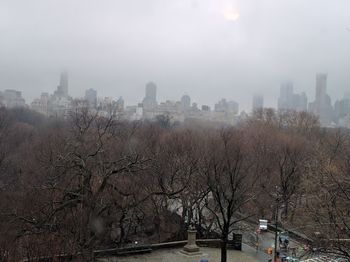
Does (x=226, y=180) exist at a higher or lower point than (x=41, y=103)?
lower

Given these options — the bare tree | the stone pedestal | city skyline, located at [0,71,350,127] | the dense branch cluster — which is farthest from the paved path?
city skyline, located at [0,71,350,127]

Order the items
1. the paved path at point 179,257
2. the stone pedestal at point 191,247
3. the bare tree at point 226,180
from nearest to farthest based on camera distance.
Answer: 1. the bare tree at point 226,180
2. the paved path at point 179,257
3. the stone pedestal at point 191,247

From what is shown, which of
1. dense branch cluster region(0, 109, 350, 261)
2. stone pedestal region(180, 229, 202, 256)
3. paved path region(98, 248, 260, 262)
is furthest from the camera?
stone pedestal region(180, 229, 202, 256)

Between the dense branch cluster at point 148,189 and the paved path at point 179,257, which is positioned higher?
the dense branch cluster at point 148,189

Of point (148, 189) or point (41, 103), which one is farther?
point (41, 103)

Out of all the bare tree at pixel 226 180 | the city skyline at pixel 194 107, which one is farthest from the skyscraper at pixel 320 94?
the bare tree at pixel 226 180

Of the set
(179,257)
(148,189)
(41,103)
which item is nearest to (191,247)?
(179,257)

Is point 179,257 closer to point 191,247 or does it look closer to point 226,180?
point 191,247

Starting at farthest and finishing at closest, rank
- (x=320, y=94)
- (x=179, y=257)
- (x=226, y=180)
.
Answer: (x=320, y=94)
(x=226, y=180)
(x=179, y=257)

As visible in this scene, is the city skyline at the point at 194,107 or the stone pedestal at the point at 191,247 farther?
the city skyline at the point at 194,107

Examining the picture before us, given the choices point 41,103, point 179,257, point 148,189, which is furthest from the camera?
point 41,103

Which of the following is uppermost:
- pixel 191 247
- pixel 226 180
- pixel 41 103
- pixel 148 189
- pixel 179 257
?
pixel 41 103

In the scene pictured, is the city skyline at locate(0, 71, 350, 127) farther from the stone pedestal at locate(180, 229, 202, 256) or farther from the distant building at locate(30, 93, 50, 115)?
the stone pedestal at locate(180, 229, 202, 256)

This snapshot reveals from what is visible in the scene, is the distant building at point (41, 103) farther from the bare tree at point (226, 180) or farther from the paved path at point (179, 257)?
the paved path at point (179, 257)
